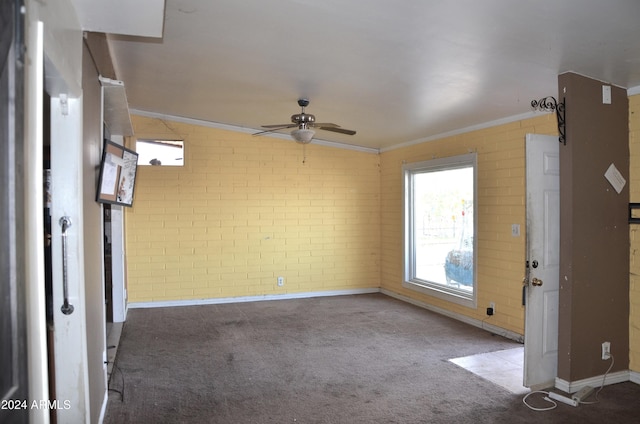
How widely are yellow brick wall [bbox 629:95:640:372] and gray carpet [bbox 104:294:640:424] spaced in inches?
13.3

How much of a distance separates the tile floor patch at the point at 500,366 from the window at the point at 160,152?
464 centimetres

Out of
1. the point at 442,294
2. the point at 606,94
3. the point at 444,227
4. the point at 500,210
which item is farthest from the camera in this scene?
the point at 444,227

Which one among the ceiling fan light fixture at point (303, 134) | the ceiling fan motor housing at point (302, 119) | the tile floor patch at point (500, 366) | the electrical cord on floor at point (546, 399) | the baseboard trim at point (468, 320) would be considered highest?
the ceiling fan motor housing at point (302, 119)

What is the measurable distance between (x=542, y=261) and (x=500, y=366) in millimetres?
1177

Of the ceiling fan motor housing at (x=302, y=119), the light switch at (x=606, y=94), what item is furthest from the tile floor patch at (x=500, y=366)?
the ceiling fan motor housing at (x=302, y=119)

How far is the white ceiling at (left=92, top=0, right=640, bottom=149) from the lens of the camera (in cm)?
250

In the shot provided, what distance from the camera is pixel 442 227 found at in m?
6.16

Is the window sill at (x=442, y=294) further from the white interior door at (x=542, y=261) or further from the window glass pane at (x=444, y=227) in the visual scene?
the white interior door at (x=542, y=261)

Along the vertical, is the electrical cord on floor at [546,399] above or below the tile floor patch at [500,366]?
above

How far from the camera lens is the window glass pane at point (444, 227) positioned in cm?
565

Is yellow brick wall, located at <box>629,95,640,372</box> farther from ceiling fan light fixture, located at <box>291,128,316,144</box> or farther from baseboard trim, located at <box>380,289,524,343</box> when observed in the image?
ceiling fan light fixture, located at <box>291,128,316,144</box>

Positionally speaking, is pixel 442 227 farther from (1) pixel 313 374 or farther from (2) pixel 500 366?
(1) pixel 313 374

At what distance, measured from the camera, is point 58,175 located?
2150 millimetres

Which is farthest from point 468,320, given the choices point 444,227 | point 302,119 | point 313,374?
point 302,119
